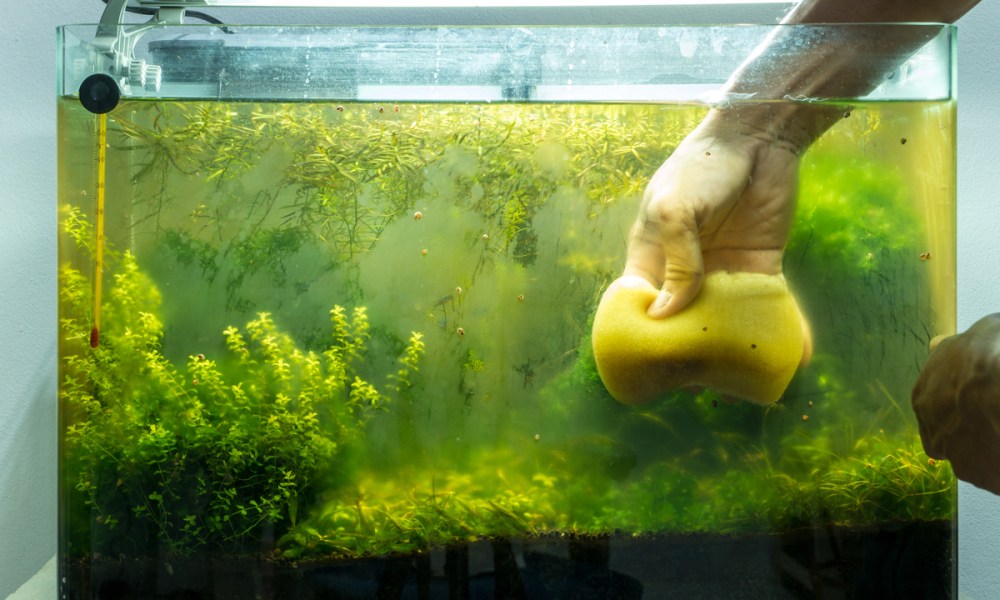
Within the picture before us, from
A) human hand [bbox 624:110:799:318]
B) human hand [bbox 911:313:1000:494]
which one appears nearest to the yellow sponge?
human hand [bbox 624:110:799:318]

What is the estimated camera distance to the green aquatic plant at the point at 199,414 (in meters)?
1.19

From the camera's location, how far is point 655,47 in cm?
121

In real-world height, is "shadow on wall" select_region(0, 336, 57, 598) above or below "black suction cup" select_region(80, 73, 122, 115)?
below

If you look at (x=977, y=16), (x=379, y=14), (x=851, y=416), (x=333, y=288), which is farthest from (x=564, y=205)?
(x=977, y=16)

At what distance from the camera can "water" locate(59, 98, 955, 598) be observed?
1188 mm

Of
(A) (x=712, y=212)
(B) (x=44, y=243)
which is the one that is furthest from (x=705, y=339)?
(B) (x=44, y=243)

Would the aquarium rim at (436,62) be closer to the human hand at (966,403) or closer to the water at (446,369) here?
the water at (446,369)

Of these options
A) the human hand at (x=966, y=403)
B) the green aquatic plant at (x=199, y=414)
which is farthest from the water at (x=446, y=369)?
the human hand at (x=966, y=403)

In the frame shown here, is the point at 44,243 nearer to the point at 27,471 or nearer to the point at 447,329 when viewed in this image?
the point at 27,471

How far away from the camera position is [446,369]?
1.20 meters

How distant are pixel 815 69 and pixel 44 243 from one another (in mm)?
1686

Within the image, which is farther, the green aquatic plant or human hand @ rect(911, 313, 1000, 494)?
the green aquatic plant

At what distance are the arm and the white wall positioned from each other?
533mm

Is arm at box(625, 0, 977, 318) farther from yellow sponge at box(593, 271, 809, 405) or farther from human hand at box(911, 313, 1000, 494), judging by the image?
human hand at box(911, 313, 1000, 494)
